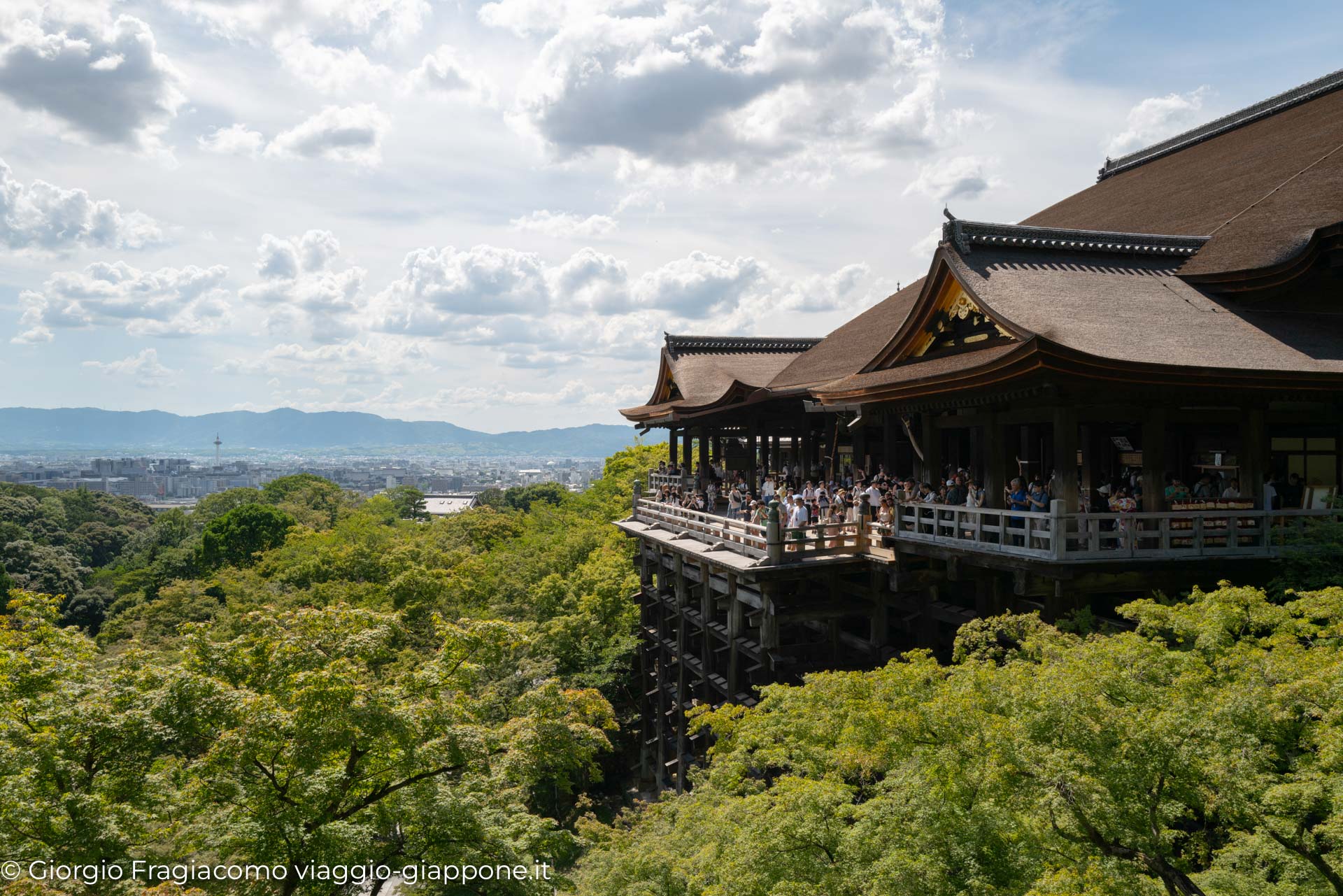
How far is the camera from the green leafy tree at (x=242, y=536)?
5731cm

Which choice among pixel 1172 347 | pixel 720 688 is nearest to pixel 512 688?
pixel 720 688

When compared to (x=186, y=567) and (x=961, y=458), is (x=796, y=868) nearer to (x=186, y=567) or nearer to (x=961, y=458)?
(x=961, y=458)

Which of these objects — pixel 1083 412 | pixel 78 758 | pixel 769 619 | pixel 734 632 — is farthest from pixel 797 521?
pixel 78 758

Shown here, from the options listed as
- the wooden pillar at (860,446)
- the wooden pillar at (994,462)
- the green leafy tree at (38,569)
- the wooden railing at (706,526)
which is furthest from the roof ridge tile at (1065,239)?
the green leafy tree at (38,569)

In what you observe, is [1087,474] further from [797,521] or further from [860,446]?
[860,446]

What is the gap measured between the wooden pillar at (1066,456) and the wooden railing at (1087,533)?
14.7 inches

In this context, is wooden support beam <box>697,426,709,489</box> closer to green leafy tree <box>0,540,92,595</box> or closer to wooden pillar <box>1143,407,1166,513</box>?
wooden pillar <box>1143,407,1166,513</box>

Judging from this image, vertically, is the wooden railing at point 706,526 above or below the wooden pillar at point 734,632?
above

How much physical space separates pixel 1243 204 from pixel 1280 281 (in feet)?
14.8

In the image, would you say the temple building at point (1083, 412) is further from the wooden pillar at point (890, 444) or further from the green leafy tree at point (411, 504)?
the green leafy tree at point (411, 504)

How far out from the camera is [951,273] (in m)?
14.4

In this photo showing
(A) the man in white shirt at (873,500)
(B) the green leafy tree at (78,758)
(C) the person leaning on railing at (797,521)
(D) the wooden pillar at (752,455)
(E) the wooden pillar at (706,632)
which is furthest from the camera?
(D) the wooden pillar at (752,455)

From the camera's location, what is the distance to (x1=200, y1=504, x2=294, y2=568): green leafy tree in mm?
57312

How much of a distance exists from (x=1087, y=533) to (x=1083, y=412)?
191cm
